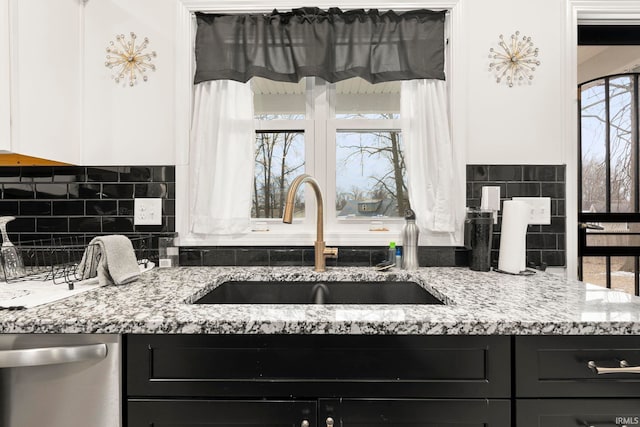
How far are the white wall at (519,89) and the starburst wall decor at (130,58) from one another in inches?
59.9

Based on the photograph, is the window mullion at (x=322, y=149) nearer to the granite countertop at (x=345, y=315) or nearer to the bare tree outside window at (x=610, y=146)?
the granite countertop at (x=345, y=315)

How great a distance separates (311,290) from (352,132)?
2.72ft

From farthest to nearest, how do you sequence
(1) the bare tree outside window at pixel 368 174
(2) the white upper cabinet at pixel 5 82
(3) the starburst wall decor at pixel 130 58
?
(1) the bare tree outside window at pixel 368 174 < (3) the starburst wall decor at pixel 130 58 < (2) the white upper cabinet at pixel 5 82

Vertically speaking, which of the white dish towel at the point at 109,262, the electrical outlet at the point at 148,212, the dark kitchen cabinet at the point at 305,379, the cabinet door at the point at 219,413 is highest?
the electrical outlet at the point at 148,212

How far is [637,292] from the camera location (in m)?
1.77

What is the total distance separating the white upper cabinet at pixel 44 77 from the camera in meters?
1.29

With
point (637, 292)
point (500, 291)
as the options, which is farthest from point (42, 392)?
point (637, 292)

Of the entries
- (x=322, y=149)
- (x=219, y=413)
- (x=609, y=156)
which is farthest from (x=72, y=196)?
(x=609, y=156)

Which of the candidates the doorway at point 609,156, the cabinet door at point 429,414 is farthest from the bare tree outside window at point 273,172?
the doorway at point 609,156

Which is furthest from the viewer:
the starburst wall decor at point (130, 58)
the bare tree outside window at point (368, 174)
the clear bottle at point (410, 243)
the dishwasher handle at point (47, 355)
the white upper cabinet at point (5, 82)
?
the bare tree outside window at point (368, 174)

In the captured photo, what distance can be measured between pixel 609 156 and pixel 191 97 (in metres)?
2.08

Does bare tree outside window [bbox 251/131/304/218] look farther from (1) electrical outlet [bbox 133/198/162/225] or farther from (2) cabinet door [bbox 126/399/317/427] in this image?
(2) cabinet door [bbox 126/399/317/427]

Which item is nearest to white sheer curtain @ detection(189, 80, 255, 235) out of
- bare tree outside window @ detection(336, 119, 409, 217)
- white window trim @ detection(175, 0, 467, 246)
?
white window trim @ detection(175, 0, 467, 246)

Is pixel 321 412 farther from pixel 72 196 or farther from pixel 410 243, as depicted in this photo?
pixel 72 196
